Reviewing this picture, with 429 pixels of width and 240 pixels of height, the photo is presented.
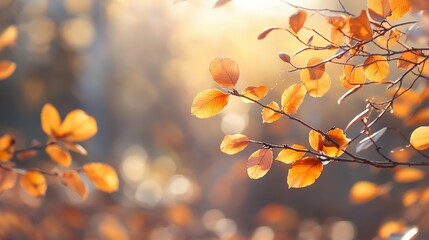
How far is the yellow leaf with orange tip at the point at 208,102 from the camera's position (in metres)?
0.97

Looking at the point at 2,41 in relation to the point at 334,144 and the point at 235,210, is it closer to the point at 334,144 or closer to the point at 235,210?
the point at 334,144

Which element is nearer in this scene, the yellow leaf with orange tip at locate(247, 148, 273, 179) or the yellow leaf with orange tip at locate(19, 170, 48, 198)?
the yellow leaf with orange tip at locate(247, 148, 273, 179)

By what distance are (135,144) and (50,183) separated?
7.87 meters

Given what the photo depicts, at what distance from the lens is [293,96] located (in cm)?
100

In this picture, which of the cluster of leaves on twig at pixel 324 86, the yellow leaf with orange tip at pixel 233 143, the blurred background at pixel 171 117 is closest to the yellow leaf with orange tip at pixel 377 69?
the cluster of leaves on twig at pixel 324 86

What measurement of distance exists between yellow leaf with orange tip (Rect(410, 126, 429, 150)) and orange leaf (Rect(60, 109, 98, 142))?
652mm

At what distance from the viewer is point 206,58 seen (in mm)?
7965

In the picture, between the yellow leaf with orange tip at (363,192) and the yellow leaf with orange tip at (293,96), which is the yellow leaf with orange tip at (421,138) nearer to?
the yellow leaf with orange tip at (293,96)

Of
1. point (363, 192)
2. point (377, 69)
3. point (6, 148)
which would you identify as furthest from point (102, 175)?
point (363, 192)

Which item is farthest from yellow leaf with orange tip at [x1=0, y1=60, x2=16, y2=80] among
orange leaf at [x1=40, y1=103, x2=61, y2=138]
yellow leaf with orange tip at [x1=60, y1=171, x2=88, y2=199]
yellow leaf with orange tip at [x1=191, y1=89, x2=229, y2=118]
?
yellow leaf with orange tip at [x1=191, y1=89, x2=229, y2=118]

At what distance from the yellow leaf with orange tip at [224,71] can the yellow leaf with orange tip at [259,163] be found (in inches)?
5.1

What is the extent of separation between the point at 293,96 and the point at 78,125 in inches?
20.5

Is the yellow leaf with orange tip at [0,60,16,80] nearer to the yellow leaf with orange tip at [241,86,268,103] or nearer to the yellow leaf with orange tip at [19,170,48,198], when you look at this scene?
the yellow leaf with orange tip at [19,170,48,198]

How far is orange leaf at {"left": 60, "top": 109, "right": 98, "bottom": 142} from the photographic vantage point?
1309 mm
